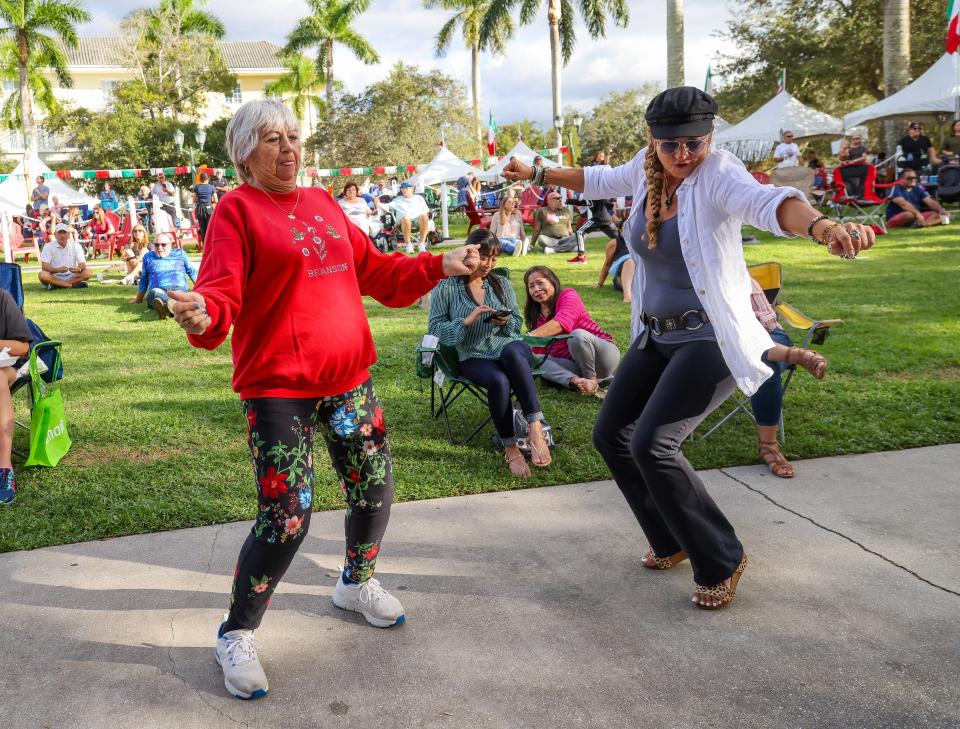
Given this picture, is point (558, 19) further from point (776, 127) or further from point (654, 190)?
point (654, 190)

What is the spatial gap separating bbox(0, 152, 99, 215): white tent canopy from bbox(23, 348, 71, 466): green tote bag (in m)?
15.8

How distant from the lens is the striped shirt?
543 cm

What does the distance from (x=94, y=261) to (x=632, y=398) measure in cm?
2051

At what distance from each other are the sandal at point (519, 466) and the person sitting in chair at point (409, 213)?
44.3 ft

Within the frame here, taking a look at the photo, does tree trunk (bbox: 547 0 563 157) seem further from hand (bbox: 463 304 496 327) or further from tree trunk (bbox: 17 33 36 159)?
hand (bbox: 463 304 496 327)

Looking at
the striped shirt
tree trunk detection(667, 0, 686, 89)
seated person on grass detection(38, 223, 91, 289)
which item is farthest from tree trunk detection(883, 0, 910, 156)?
the striped shirt

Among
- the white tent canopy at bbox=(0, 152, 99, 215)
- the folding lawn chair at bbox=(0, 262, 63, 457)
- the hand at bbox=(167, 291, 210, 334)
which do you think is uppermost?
the white tent canopy at bbox=(0, 152, 99, 215)

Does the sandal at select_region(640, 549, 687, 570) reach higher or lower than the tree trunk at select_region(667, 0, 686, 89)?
lower

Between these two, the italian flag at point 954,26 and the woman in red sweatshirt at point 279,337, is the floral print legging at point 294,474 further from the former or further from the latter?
the italian flag at point 954,26

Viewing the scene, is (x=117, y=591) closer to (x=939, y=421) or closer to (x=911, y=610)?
(x=911, y=610)

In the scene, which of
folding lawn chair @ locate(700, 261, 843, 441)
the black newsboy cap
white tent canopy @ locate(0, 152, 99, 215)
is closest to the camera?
the black newsboy cap

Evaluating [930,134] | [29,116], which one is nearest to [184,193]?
[29,116]

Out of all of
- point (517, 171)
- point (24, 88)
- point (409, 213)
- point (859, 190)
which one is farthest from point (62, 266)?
point (24, 88)

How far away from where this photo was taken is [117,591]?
3705 millimetres
